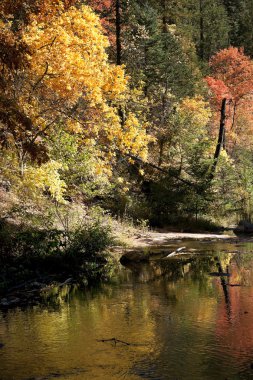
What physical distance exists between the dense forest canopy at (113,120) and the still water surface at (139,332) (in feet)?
10.9

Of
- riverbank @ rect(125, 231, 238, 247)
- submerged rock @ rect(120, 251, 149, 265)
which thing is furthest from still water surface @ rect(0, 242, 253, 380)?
riverbank @ rect(125, 231, 238, 247)

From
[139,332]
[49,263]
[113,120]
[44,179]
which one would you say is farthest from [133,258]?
[139,332]

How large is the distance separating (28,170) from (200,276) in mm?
6045

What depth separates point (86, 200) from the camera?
27.1m

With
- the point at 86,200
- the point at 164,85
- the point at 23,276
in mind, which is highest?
the point at 164,85

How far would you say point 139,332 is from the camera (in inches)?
363

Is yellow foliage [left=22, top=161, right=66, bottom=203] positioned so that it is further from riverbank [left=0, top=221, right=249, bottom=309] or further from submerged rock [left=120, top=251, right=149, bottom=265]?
submerged rock [left=120, top=251, right=149, bottom=265]

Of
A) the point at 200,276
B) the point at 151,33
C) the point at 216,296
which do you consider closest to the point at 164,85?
the point at 151,33

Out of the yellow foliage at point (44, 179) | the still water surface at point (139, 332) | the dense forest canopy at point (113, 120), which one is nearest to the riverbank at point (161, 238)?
the dense forest canopy at point (113, 120)

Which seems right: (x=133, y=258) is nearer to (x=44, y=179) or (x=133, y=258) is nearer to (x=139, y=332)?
(x=44, y=179)

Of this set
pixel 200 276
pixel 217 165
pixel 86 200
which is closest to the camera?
pixel 200 276

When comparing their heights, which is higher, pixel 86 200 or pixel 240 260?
pixel 86 200

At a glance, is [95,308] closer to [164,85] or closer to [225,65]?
[164,85]

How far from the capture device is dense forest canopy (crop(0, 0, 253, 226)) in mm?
17328
